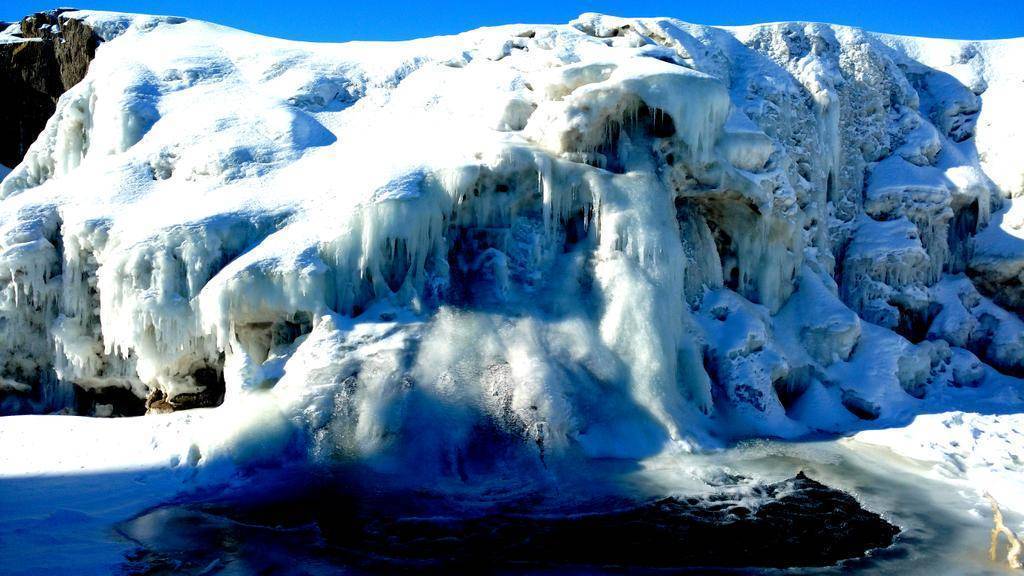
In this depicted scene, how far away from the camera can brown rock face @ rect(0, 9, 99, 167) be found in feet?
56.7

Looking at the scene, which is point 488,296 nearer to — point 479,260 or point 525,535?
point 479,260

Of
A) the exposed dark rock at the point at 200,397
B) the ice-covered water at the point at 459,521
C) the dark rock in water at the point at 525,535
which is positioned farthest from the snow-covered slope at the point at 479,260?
the dark rock in water at the point at 525,535

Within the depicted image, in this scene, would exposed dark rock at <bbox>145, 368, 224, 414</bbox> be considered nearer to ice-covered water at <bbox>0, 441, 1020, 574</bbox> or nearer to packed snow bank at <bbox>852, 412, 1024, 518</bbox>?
ice-covered water at <bbox>0, 441, 1020, 574</bbox>

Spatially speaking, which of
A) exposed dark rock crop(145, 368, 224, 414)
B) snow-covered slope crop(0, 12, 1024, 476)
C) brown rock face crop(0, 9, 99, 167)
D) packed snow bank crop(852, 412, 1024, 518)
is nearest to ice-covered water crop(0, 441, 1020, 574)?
packed snow bank crop(852, 412, 1024, 518)

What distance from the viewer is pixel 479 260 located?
39.6 ft

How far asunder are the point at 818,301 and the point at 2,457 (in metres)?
11.9

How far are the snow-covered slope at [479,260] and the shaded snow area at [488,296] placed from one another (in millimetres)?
48

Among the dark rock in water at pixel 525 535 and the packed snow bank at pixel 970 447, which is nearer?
the dark rock in water at pixel 525 535

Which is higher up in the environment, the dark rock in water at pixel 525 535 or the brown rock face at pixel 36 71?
the brown rock face at pixel 36 71

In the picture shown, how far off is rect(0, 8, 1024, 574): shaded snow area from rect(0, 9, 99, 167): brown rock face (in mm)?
1093

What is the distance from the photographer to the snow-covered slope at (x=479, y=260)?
10648mm

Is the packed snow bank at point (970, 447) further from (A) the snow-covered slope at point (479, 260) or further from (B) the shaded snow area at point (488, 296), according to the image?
(A) the snow-covered slope at point (479, 260)

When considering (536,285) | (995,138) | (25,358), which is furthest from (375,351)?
(995,138)

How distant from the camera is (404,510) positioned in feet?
28.5
